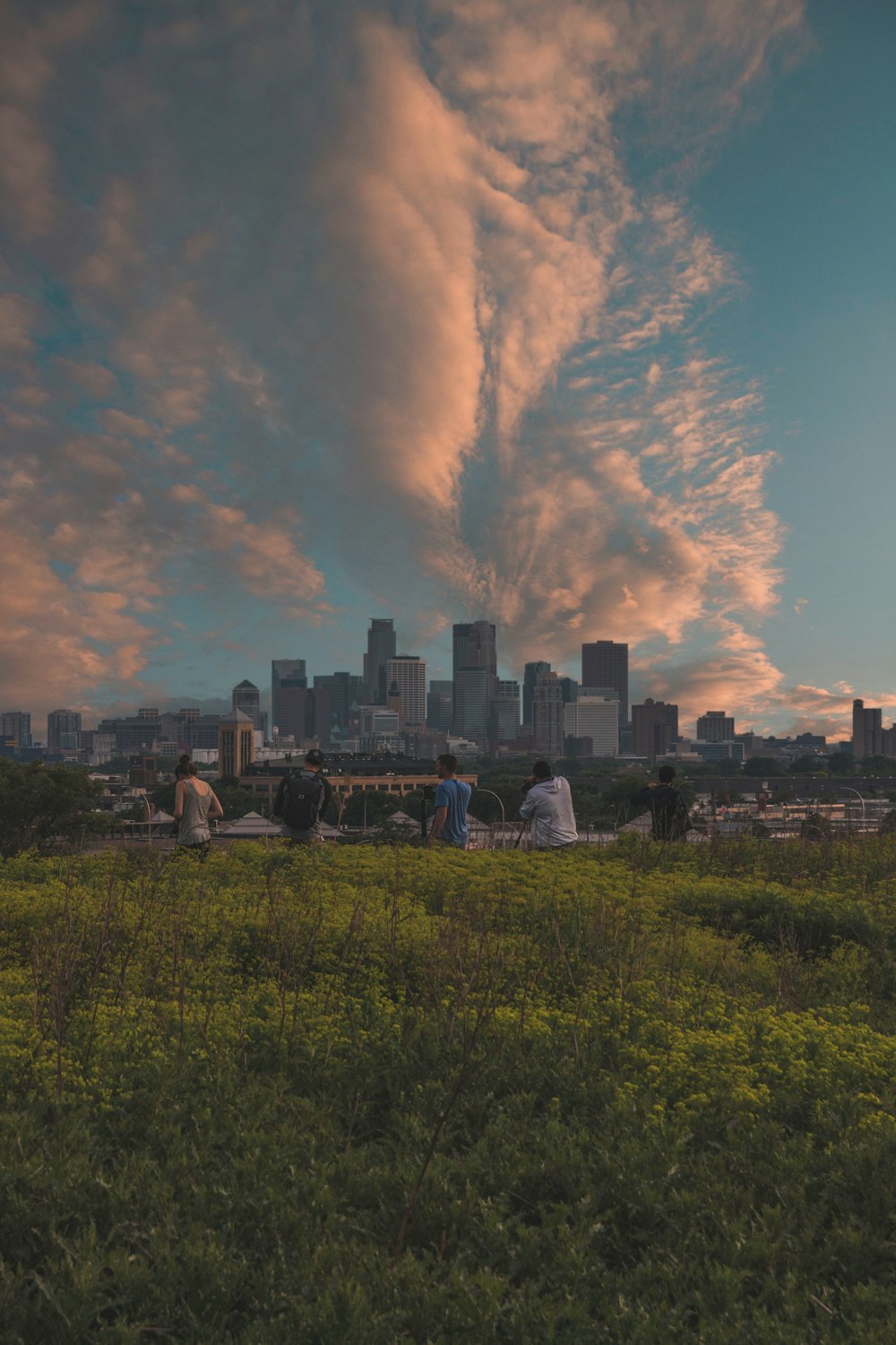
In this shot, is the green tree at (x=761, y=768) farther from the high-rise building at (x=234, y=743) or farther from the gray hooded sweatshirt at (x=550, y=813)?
the gray hooded sweatshirt at (x=550, y=813)

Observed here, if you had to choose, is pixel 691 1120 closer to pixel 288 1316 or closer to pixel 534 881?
pixel 288 1316

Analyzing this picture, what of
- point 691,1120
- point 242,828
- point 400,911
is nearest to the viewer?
point 691,1120

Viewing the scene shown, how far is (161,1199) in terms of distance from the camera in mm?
3777

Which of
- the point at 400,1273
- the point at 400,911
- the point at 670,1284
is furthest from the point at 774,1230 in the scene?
the point at 400,911

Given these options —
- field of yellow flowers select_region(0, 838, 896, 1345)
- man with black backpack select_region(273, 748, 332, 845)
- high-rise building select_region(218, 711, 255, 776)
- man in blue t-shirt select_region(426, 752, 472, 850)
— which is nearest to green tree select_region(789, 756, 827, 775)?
high-rise building select_region(218, 711, 255, 776)

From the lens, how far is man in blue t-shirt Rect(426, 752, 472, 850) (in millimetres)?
11414

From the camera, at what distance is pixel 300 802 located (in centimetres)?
1170

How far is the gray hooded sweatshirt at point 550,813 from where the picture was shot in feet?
39.3

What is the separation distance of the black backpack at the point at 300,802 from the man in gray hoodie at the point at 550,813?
266 centimetres

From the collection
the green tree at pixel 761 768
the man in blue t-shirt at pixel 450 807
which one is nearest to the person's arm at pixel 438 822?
the man in blue t-shirt at pixel 450 807

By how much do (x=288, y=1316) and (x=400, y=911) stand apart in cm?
478

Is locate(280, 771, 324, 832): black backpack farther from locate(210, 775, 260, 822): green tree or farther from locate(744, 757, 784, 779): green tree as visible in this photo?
locate(744, 757, 784, 779): green tree

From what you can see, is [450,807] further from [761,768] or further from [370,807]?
[761,768]

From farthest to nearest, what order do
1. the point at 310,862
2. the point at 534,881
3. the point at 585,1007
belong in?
the point at 310,862 → the point at 534,881 → the point at 585,1007
